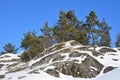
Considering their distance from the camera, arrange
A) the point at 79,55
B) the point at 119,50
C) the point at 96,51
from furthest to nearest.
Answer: the point at 119,50 → the point at 96,51 → the point at 79,55

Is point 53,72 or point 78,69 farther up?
point 78,69

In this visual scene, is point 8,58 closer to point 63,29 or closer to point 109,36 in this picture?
point 63,29

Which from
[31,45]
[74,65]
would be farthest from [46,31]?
[74,65]

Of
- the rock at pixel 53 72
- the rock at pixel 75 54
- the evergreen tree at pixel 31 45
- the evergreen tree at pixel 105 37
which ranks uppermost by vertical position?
the evergreen tree at pixel 105 37

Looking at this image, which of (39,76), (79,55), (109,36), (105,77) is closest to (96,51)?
(79,55)

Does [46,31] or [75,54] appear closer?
[75,54]

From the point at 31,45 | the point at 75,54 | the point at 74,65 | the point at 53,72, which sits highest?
the point at 31,45

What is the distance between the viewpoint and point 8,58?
85.1 m

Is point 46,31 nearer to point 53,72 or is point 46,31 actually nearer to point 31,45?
point 31,45

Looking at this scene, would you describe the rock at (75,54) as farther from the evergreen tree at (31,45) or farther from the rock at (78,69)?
the evergreen tree at (31,45)

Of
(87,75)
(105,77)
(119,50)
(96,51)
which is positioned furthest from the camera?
(119,50)

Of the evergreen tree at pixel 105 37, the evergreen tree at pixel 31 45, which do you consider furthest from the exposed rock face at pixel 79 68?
the evergreen tree at pixel 105 37

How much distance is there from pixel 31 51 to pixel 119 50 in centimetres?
2132

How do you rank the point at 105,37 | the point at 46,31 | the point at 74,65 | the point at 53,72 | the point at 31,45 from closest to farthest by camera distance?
the point at 53,72 < the point at 74,65 < the point at 31,45 < the point at 46,31 < the point at 105,37
